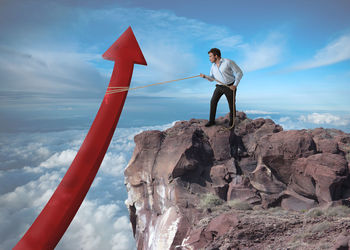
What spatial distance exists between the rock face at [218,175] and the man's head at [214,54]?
3430 mm

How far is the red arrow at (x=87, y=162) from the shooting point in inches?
214

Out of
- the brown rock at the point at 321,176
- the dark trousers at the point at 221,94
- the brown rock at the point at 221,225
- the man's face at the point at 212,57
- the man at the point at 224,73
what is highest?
the man's face at the point at 212,57

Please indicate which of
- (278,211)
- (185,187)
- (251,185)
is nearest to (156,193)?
(185,187)

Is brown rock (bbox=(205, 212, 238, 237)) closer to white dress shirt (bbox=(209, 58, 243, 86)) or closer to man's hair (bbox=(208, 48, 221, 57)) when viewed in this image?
white dress shirt (bbox=(209, 58, 243, 86))

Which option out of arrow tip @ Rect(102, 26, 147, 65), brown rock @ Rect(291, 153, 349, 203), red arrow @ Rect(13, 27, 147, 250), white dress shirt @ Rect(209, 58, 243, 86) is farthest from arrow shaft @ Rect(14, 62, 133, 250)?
brown rock @ Rect(291, 153, 349, 203)

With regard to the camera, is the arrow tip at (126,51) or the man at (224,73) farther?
the man at (224,73)

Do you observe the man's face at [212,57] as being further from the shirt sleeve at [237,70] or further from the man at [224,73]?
the shirt sleeve at [237,70]

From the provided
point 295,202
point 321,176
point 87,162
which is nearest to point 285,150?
point 321,176

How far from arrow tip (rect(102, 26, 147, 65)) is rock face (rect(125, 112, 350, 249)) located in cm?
414

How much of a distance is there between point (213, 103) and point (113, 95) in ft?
11.0

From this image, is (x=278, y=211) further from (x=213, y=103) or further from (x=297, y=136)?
(x=213, y=103)

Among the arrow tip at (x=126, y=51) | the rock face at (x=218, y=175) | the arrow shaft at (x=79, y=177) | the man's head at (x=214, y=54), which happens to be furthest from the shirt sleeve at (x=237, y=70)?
the rock face at (x=218, y=175)

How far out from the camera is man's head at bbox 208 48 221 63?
7.22 metres

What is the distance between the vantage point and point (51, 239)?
5434 millimetres
